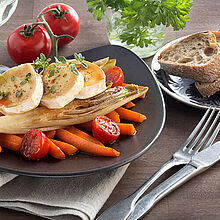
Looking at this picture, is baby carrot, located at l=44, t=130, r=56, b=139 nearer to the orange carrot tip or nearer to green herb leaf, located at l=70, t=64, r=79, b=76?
green herb leaf, located at l=70, t=64, r=79, b=76

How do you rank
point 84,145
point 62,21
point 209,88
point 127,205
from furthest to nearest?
point 62,21
point 209,88
point 84,145
point 127,205

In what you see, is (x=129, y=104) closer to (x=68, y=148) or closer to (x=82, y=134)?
(x=82, y=134)

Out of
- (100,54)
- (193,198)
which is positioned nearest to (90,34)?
(100,54)

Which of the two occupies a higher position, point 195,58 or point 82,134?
point 195,58

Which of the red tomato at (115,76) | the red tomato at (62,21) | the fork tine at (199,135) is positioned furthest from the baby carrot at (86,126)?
the red tomato at (62,21)

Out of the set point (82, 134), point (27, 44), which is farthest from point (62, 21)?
point (82, 134)

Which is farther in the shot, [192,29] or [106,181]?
[192,29]

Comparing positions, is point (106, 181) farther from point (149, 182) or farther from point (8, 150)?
point (8, 150)
